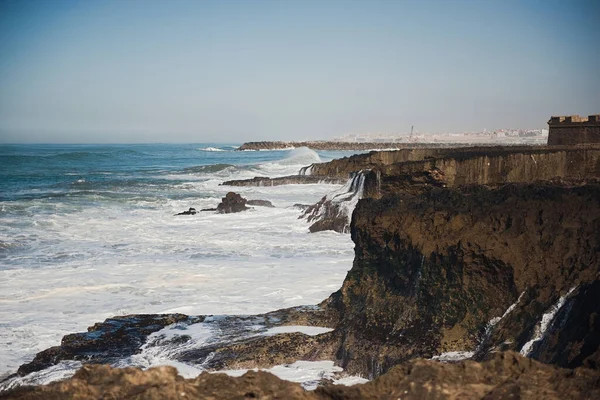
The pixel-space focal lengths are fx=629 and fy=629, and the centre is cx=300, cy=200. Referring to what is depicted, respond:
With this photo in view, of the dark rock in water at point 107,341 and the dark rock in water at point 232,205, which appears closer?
the dark rock in water at point 107,341

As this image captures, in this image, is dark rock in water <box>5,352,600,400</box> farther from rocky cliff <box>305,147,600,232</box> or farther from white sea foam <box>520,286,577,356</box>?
rocky cliff <box>305,147,600,232</box>

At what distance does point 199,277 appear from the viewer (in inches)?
479

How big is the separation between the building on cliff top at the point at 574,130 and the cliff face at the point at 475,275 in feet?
57.0

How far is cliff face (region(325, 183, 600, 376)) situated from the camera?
5.59 m

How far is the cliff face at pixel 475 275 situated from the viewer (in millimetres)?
5586

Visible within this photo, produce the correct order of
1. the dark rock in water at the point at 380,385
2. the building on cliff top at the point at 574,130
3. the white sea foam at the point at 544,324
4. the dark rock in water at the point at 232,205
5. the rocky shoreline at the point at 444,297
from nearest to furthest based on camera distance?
the dark rock in water at the point at 380,385 → the white sea foam at the point at 544,324 → the rocky shoreline at the point at 444,297 → the building on cliff top at the point at 574,130 → the dark rock in water at the point at 232,205

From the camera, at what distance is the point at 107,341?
7.41 metres

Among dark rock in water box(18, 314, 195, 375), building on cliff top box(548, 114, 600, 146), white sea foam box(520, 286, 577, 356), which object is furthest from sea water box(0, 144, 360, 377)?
building on cliff top box(548, 114, 600, 146)

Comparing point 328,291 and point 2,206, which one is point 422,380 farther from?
point 2,206

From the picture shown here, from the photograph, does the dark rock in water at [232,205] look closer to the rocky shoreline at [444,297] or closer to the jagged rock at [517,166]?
the jagged rock at [517,166]

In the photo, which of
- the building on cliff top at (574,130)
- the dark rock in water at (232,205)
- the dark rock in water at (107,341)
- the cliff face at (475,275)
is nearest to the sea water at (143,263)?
the dark rock in water at (232,205)

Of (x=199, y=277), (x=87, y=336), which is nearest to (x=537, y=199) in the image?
(x=87, y=336)

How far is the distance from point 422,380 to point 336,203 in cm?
1611

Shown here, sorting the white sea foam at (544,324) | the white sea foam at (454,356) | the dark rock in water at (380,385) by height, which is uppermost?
the dark rock in water at (380,385)
